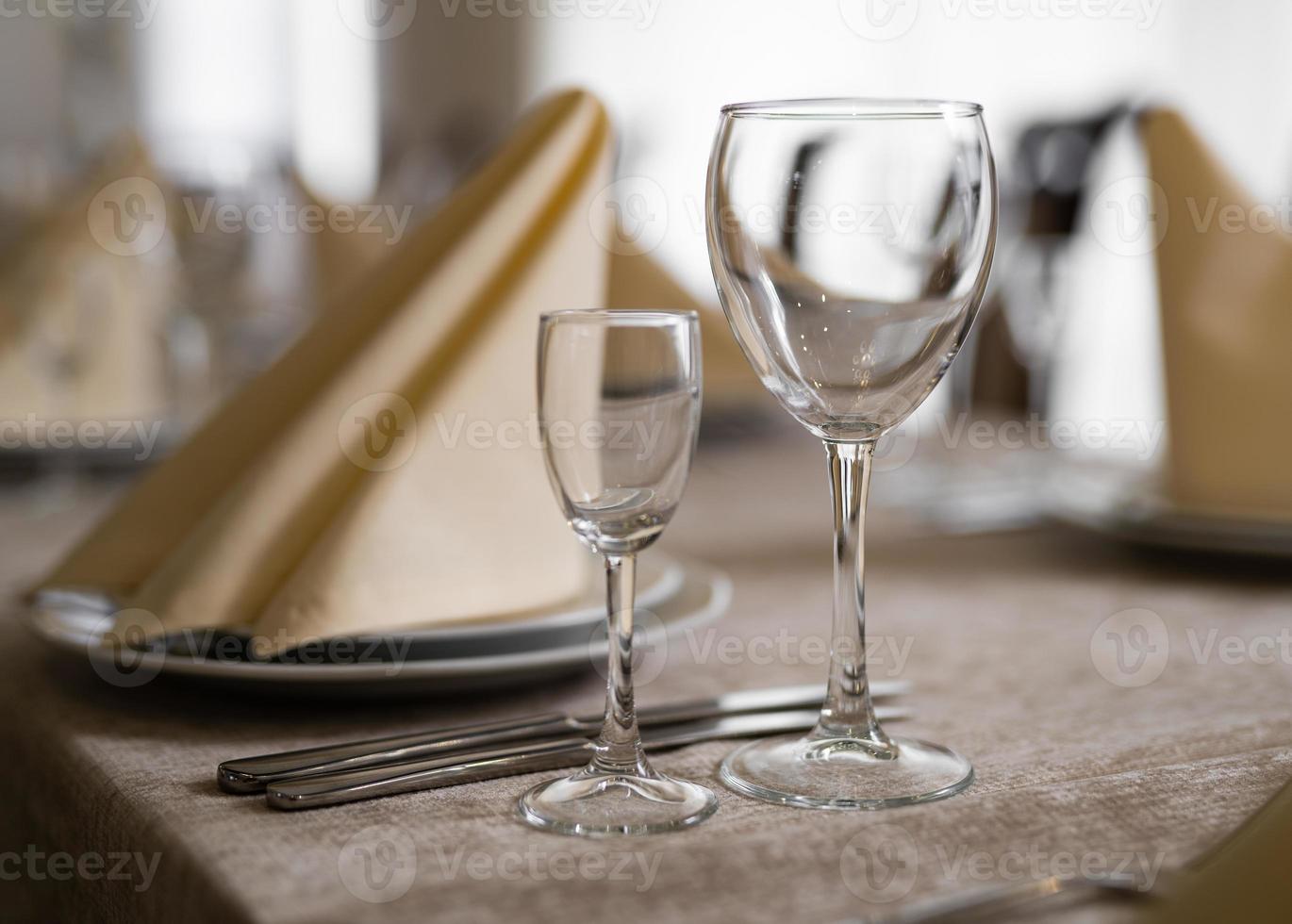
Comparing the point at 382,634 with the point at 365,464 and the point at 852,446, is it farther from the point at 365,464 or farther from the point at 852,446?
the point at 852,446

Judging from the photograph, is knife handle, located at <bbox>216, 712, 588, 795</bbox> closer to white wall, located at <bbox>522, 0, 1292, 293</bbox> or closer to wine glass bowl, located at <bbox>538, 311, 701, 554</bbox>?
wine glass bowl, located at <bbox>538, 311, 701, 554</bbox>

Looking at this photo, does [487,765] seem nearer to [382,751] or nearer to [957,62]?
[382,751]

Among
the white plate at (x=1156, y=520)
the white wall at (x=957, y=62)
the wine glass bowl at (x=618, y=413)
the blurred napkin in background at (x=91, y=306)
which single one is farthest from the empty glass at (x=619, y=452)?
the white wall at (x=957, y=62)

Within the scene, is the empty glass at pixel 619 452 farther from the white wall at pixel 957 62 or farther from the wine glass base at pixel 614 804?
the white wall at pixel 957 62

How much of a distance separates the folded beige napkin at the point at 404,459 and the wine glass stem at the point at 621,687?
136mm

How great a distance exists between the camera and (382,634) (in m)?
0.59

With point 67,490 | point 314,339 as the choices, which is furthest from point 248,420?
point 67,490

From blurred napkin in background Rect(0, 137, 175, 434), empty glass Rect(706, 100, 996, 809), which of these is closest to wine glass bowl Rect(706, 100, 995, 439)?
empty glass Rect(706, 100, 996, 809)

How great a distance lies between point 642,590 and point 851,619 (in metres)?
0.18

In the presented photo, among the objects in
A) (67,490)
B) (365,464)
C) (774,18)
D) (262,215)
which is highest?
(774,18)

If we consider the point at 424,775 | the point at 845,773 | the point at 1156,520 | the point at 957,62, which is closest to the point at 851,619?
the point at 845,773

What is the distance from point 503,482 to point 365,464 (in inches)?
2.6

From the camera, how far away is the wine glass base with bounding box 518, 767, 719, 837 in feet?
1.49

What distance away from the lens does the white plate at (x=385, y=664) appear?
22.2 inches
